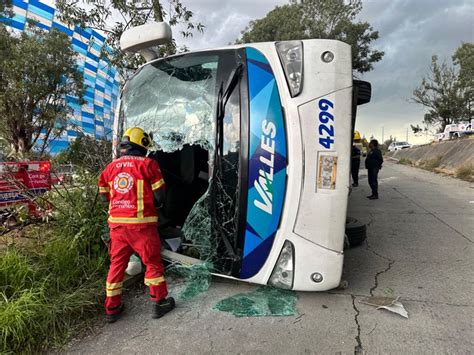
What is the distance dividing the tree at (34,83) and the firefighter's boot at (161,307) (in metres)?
15.0

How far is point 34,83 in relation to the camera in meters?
16.8

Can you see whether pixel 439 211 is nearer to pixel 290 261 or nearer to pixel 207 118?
pixel 290 261

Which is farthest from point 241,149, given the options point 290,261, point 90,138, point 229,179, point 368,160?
point 368,160

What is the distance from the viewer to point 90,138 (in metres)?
4.30

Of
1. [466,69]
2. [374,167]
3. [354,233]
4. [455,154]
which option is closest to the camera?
[354,233]

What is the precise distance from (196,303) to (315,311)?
1.10 metres

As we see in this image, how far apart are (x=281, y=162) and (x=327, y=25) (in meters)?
23.2

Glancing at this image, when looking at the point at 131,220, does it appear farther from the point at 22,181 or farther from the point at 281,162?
the point at 22,181

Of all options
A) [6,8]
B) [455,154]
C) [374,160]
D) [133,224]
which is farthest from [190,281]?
[6,8]

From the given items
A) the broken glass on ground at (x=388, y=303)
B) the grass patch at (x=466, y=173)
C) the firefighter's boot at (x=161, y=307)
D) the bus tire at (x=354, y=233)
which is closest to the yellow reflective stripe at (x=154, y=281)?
the firefighter's boot at (x=161, y=307)

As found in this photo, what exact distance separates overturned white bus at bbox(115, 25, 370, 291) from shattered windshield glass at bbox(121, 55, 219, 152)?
129 millimetres

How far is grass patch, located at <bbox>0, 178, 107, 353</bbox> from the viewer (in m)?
2.39

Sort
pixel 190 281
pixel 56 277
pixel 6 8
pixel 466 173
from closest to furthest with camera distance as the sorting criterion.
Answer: pixel 56 277
pixel 190 281
pixel 466 173
pixel 6 8

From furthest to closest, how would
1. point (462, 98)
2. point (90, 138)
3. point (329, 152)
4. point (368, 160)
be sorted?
point (462, 98), point (368, 160), point (90, 138), point (329, 152)
